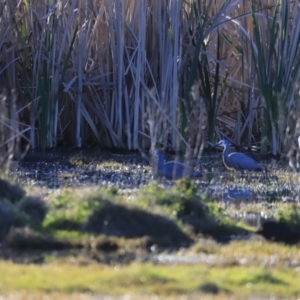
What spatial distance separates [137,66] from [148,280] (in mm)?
8641

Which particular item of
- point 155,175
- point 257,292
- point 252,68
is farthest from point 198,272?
point 252,68

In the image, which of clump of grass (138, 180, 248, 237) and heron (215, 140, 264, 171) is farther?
heron (215, 140, 264, 171)

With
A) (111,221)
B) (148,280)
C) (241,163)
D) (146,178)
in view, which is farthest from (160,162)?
(148,280)

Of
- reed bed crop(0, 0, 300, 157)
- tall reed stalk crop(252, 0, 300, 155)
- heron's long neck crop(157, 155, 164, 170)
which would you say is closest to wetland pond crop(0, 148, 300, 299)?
heron's long neck crop(157, 155, 164, 170)

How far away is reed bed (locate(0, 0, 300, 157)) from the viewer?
44.0 feet

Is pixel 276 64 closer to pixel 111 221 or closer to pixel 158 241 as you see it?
pixel 111 221

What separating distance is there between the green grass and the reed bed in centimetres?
720

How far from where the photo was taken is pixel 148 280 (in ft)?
17.0

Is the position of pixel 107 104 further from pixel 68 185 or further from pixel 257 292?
pixel 257 292

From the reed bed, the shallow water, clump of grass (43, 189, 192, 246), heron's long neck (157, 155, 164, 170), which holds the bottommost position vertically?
the shallow water

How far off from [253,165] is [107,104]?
3.17 meters

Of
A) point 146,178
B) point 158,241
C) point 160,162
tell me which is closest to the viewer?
point 158,241

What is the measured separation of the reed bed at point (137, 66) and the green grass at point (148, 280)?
7.20 metres

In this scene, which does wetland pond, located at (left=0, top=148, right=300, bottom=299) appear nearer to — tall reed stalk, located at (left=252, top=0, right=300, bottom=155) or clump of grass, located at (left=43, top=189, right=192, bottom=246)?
clump of grass, located at (left=43, top=189, right=192, bottom=246)
